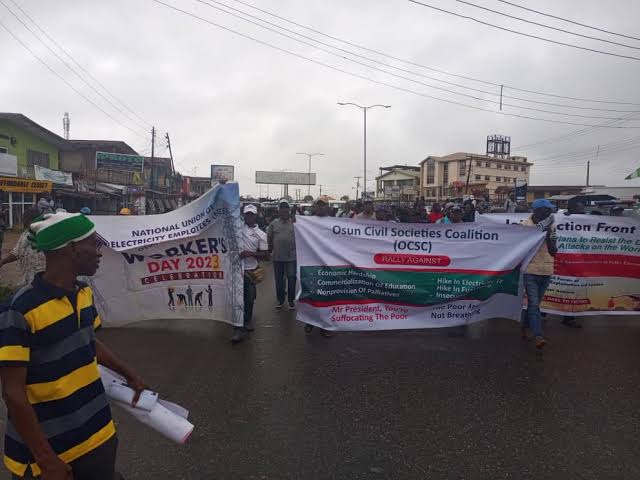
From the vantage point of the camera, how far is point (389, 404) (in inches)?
147

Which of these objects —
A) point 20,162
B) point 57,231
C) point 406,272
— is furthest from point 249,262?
point 20,162

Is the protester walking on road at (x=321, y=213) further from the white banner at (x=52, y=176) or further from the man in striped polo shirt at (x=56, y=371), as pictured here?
the white banner at (x=52, y=176)

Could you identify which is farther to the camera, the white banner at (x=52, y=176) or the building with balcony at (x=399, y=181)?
the building with balcony at (x=399, y=181)

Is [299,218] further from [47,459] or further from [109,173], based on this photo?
[109,173]

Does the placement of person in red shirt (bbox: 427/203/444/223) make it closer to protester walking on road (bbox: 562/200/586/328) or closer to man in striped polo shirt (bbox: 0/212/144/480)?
protester walking on road (bbox: 562/200/586/328)

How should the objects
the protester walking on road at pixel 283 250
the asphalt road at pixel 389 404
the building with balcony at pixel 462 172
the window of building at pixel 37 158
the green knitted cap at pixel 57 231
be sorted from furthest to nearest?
1. the building with balcony at pixel 462 172
2. the window of building at pixel 37 158
3. the protester walking on road at pixel 283 250
4. the asphalt road at pixel 389 404
5. the green knitted cap at pixel 57 231

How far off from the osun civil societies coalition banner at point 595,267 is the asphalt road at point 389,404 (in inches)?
19.2

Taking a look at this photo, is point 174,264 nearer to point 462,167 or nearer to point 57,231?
point 57,231

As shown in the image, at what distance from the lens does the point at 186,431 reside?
1895 mm

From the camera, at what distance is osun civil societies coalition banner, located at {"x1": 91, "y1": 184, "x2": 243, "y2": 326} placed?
17.9 ft

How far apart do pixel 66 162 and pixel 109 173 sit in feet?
11.5

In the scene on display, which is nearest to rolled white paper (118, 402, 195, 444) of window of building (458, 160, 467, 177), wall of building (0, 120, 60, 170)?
wall of building (0, 120, 60, 170)

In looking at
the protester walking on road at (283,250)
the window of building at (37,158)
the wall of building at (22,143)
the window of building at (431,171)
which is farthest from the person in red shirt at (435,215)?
the window of building at (431,171)

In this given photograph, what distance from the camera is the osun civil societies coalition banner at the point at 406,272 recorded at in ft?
17.7
